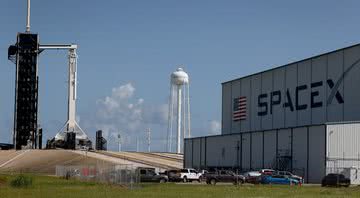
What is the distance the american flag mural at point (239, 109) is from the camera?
11550cm

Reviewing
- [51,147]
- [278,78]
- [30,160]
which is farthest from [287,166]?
[51,147]

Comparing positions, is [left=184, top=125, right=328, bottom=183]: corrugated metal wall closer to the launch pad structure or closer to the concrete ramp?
the concrete ramp

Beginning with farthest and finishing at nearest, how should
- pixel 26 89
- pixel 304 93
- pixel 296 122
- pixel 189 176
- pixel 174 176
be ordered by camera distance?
pixel 26 89 < pixel 296 122 < pixel 304 93 < pixel 189 176 < pixel 174 176

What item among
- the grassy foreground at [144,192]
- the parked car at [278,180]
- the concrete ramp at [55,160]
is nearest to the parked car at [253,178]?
the parked car at [278,180]

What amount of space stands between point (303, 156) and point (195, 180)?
12.7 meters

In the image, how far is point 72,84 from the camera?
144375 millimetres

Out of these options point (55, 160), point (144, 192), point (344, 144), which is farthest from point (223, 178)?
point (55, 160)

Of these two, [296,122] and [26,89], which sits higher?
[26,89]

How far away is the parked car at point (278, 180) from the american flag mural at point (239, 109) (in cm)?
4236

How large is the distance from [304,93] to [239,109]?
21.4 m

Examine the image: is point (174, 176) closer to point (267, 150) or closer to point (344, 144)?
point (267, 150)

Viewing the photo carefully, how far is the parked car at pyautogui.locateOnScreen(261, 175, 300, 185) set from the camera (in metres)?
71.5

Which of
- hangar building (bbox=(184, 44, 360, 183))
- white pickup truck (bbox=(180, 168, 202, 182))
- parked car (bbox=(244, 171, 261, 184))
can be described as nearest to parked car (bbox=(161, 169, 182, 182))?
white pickup truck (bbox=(180, 168, 202, 182))

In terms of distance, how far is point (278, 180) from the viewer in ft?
237
